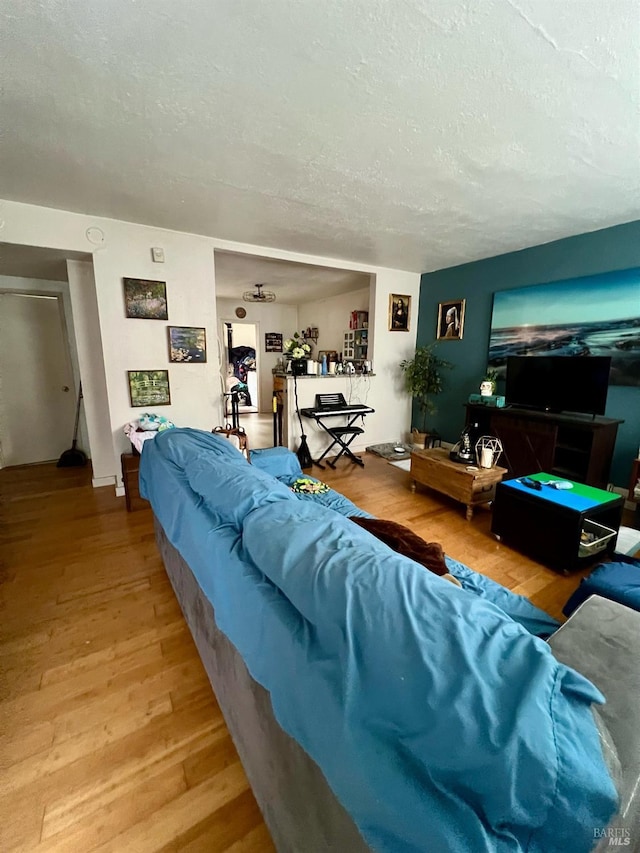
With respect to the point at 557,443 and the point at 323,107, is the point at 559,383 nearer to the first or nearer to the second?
the point at 557,443

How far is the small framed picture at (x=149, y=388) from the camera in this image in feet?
11.0

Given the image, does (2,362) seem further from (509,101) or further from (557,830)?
(557,830)

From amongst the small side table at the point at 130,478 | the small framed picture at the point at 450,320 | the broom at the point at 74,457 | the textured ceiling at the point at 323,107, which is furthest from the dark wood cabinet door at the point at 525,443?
the broom at the point at 74,457

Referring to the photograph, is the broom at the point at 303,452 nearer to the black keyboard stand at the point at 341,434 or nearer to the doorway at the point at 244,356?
the black keyboard stand at the point at 341,434

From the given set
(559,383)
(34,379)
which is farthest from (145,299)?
(559,383)

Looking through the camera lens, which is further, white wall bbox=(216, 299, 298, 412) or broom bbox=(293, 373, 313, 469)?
white wall bbox=(216, 299, 298, 412)

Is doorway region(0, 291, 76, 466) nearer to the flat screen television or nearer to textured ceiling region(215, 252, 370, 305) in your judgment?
textured ceiling region(215, 252, 370, 305)

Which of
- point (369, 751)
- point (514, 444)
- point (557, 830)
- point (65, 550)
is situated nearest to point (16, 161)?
point (65, 550)

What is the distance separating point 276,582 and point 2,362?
4.88 m

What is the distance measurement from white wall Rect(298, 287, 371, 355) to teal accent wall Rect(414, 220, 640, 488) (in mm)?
1439

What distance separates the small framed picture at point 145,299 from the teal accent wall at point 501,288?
353cm

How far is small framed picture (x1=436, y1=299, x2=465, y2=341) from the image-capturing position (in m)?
4.57

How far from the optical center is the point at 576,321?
3.45 m

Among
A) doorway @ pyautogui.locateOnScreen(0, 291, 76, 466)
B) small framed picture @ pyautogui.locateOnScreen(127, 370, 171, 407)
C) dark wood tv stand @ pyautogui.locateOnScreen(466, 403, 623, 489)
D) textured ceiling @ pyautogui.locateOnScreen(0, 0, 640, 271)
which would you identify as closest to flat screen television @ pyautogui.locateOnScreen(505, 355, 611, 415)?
dark wood tv stand @ pyautogui.locateOnScreen(466, 403, 623, 489)
